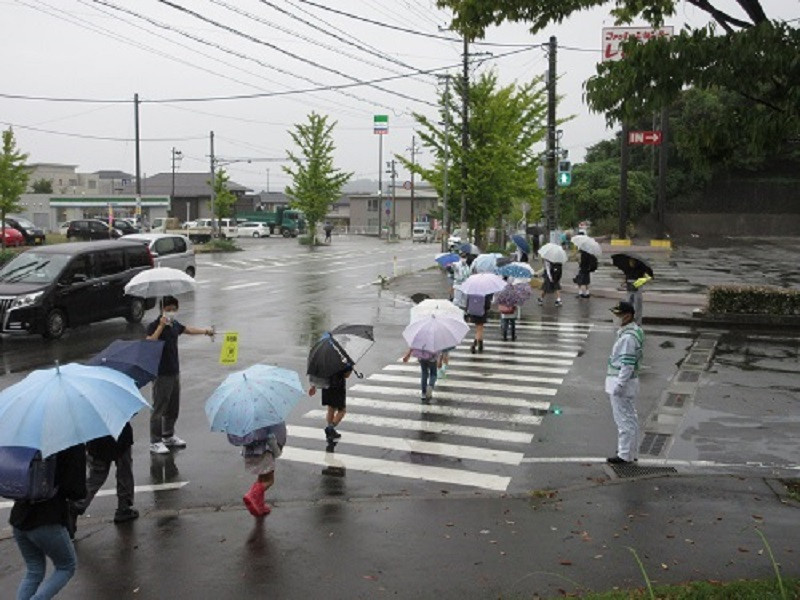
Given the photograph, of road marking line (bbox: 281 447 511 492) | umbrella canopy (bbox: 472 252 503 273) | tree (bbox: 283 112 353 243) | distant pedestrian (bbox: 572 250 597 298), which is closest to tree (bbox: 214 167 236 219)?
tree (bbox: 283 112 353 243)

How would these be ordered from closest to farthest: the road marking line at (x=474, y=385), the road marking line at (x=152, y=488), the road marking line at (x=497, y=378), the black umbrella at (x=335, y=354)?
the road marking line at (x=152, y=488), the black umbrella at (x=335, y=354), the road marking line at (x=474, y=385), the road marking line at (x=497, y=378)

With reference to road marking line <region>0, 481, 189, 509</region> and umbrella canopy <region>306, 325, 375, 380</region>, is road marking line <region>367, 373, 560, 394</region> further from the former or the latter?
road marking line <region>0, 481, 189, 509</region>

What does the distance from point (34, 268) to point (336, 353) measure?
1155cm

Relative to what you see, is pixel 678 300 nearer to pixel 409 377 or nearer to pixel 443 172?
pixel 409 377

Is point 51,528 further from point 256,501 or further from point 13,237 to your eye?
point 13,237

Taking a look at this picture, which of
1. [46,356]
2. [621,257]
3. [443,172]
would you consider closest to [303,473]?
[621,257]

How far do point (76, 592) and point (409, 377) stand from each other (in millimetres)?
8328

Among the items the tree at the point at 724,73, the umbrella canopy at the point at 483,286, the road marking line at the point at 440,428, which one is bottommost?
the road marking line at the point at 440,428

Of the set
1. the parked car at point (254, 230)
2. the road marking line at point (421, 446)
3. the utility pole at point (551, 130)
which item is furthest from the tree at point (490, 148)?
the parked car at point (254, 230)

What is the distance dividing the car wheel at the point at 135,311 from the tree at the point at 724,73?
14369mm

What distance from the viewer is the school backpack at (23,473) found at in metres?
4.88

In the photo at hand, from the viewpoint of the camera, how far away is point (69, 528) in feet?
18.2

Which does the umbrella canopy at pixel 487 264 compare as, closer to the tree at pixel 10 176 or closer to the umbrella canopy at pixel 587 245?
the umbrella canopy at pixel 587 245

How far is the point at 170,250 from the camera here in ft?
92.3
